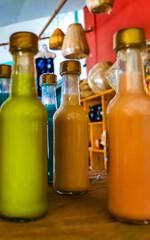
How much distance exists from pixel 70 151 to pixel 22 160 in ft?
0.60

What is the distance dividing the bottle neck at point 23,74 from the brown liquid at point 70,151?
0.15 meters

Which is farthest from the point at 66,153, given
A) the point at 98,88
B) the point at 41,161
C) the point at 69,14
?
the point at 69,14

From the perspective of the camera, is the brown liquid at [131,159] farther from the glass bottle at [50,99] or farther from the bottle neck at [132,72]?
the glass bottle at [50,99]

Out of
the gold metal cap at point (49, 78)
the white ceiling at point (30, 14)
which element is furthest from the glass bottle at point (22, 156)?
the white ceiling at point (30, 14)

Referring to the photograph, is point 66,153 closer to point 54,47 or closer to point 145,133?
point 145,133

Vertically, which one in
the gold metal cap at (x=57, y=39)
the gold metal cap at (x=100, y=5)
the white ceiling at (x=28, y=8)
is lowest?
the gold metal cap at (x=100, y=5)

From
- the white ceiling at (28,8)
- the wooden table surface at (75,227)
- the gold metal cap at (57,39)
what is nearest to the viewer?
the wooden table surface at (75,227)

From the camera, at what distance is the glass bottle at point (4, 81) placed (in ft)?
1.78

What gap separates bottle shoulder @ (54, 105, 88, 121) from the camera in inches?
21.4

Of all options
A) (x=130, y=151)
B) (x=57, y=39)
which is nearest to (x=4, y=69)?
(x=130, y=151)

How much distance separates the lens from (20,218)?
1.21 feet

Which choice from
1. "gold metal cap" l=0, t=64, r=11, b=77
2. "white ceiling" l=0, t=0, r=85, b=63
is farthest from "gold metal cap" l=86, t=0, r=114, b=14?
"white ceiling" l=0, t=0, r=85, b=63

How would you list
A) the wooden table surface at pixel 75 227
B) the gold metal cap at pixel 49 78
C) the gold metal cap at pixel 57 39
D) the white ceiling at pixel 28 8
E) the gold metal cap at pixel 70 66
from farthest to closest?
the white ceiling at pixel 28 8
the gold metal cap at pixel 57 39
the gold metal cap at pixel 49 78
the gold metal cap at pixel 70 66
the wooden table surface at pixel 75 227

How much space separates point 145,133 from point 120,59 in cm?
14
